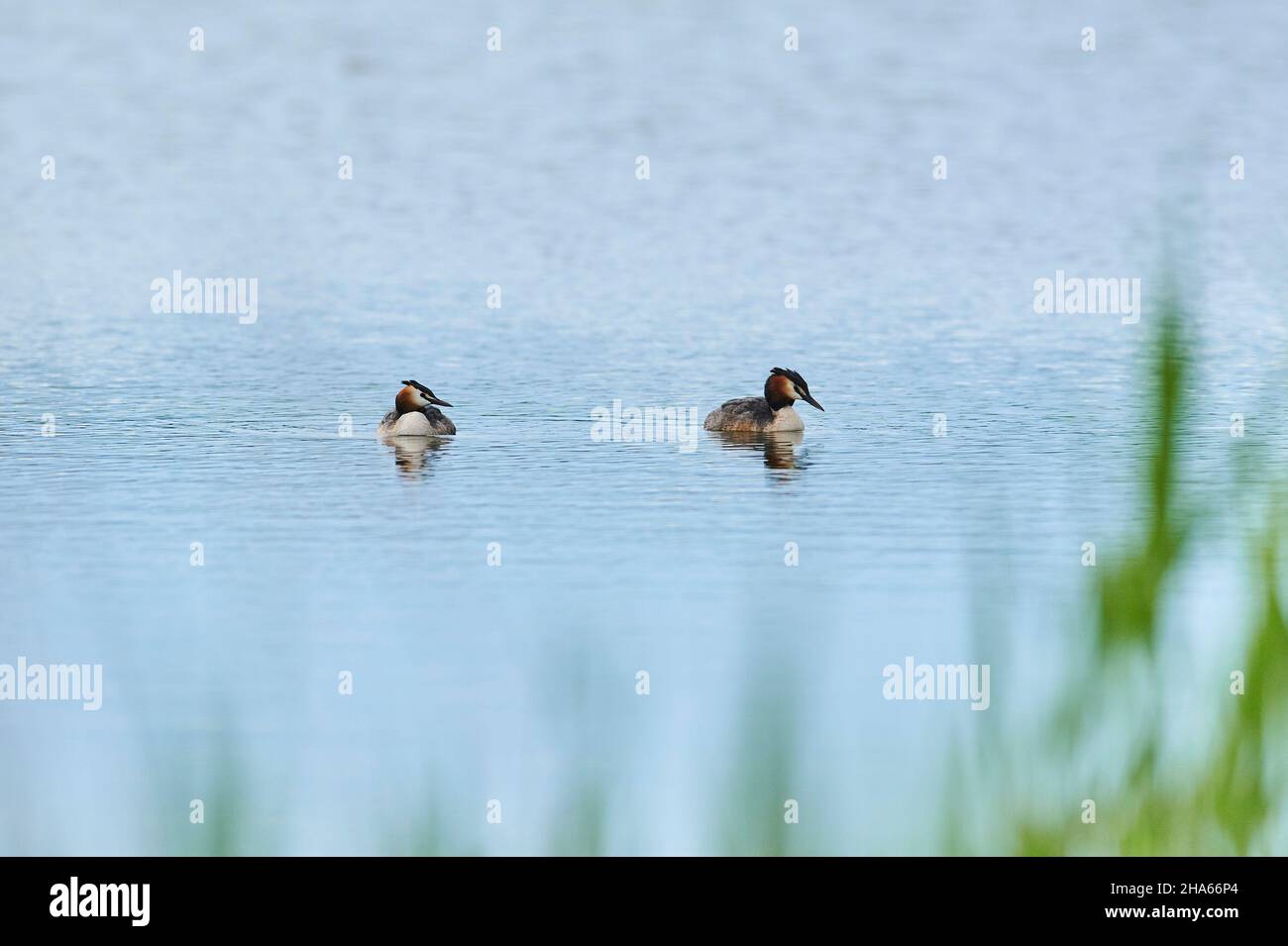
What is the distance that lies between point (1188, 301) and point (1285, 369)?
52cm

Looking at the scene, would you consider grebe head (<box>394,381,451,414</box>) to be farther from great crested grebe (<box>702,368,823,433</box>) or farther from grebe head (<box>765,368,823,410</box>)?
grebe head (<box>765,368,823,410</box>)

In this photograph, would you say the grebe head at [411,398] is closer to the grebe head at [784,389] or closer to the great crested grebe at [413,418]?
the great crested grebe at [413,418]

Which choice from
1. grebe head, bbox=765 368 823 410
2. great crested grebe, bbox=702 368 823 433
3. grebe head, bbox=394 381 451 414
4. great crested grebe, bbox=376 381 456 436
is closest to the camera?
great crested grebe, bbox=376 381 456 436

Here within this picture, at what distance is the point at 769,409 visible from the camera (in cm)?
1709

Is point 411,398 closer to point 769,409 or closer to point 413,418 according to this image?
point 413,418

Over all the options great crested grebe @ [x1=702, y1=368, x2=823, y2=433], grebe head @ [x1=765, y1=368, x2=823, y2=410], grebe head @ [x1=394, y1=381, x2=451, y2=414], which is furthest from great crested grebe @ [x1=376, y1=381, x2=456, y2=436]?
grebe head @ [x1=765, y1=368, x2=823, y2=410]

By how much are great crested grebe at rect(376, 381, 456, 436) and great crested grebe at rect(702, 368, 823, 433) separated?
2.21 m

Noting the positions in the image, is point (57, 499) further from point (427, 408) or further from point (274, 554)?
point (427, 408)

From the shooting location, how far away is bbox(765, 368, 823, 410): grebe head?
56.2ft

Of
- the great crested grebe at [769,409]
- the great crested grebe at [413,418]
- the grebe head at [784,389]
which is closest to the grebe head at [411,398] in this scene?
the great crested grebe at [413,418]

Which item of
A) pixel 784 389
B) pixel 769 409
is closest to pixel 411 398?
pixel 769 409

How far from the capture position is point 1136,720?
11.3 ft

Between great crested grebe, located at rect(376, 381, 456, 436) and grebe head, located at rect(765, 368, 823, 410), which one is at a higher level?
grebe head, located at rect(765, 368, 823, 410)

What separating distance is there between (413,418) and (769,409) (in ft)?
9.75
